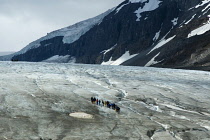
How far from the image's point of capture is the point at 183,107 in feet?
76.9

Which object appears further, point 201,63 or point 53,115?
point 201,63

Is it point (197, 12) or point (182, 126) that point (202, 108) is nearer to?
point (182, 126)

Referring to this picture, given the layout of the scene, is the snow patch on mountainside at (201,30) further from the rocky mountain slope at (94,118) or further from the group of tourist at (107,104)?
the group of tourist at (107,104)

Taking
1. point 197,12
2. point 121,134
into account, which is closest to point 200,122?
point 121,134

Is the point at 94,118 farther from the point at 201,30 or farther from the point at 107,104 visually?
the point at 201,30

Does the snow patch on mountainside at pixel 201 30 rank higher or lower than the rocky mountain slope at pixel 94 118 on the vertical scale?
higher

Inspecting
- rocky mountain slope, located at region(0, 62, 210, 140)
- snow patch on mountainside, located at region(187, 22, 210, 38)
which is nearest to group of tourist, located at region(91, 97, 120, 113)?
rocky mountain slope, located at region(0, 62, 210, 140)

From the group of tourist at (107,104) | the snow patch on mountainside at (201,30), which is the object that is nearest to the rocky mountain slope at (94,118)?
the group of tourist at (107,104)

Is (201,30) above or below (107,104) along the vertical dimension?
above

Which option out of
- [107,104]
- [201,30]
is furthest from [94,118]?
[201,30]

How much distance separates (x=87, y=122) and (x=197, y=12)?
617ft

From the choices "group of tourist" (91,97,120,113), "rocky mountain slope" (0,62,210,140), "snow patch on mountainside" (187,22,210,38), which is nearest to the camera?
"rocky mountain slope" (0,62,210,140)

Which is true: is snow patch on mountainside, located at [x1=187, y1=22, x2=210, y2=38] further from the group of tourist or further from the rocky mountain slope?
the group of tourist

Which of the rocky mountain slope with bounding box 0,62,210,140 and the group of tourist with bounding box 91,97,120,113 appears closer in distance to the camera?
the rocky mountain slope with bounding box 0,62,210,140
